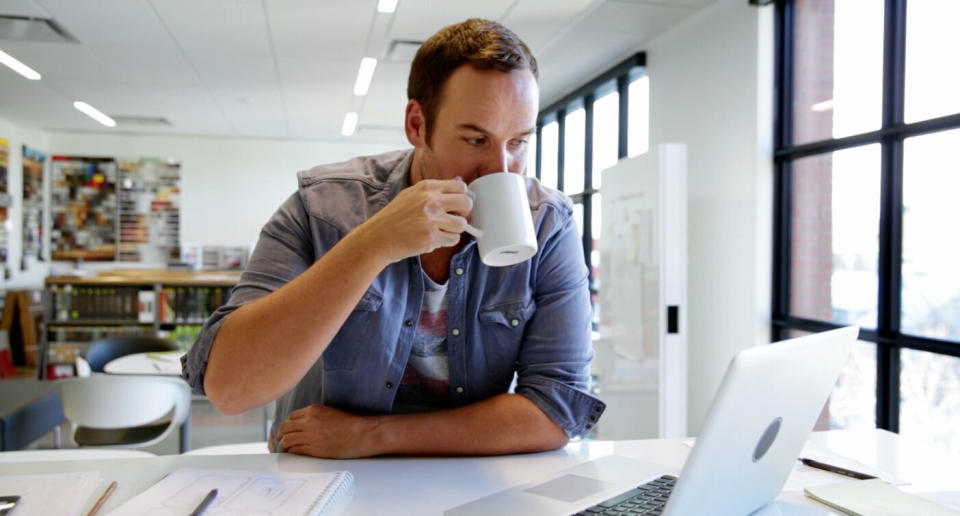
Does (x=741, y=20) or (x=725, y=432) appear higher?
(x=741, y=20)

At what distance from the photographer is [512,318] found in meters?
1.25

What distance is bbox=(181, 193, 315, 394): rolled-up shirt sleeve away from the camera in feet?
3.48

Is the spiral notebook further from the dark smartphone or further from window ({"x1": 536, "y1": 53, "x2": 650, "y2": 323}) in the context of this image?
window ({"x1": 536, "y1": 53, "x2": 650, "y2": 323})

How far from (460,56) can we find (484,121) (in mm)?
127

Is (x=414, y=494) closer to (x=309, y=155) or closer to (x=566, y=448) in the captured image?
(x=566, y=448)

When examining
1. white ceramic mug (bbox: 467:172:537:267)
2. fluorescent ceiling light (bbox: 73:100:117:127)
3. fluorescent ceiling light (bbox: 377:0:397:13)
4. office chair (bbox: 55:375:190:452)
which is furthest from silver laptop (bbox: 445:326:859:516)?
fluorescent ceiling light (bbox: 73:100:117:127)

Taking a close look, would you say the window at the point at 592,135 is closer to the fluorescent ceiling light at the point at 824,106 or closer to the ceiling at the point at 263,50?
the ceiling at the point at 263,50

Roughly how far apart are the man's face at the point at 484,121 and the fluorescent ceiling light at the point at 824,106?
9.51ft

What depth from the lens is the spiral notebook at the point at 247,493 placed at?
808 mm

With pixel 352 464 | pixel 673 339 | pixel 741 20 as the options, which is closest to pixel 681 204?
pixel 673 339

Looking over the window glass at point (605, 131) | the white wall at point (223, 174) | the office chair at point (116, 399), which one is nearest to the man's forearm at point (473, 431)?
the office chair at point (116, 399)

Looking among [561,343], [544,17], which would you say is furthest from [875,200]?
[561,343]

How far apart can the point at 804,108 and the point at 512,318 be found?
10.1 feet

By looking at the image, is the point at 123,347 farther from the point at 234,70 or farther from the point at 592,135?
the point at 592,135
